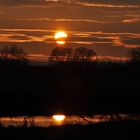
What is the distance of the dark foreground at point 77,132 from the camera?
17.9 metres

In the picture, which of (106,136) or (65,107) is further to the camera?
(65,107)

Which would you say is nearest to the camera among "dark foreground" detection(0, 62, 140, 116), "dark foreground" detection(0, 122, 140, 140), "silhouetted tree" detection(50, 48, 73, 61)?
"dark foreground" detection(0, 122, 140, 140)

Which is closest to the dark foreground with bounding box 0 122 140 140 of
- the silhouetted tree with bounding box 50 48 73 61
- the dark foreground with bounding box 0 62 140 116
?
the dark foreground with bounding box 0 62 140 116

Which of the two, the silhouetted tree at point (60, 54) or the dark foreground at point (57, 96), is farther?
the silhouetted tree at point (60, 54)

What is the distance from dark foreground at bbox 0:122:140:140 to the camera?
703 inches

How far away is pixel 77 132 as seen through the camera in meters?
18.7

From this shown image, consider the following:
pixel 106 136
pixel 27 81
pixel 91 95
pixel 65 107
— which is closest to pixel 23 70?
pixel 27 81

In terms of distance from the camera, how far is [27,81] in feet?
208

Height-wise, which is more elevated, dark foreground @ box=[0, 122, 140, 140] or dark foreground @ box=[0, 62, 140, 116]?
dark foreground @ box=[0, 122, 140, 140]

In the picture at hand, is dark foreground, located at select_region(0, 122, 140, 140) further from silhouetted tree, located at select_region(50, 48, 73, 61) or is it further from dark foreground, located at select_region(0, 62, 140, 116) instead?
silhouetted tree, located at select_region(50, 48, 73, 61)

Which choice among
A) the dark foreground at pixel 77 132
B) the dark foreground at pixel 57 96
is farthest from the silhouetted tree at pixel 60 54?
the dark foreground at pixel 77 132

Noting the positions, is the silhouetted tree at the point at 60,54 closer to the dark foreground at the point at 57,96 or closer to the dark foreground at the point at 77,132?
the dark foreground at the point at 57,96

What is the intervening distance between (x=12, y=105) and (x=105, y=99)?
8.51 m

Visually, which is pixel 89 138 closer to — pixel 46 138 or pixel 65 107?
pixel 46 138
